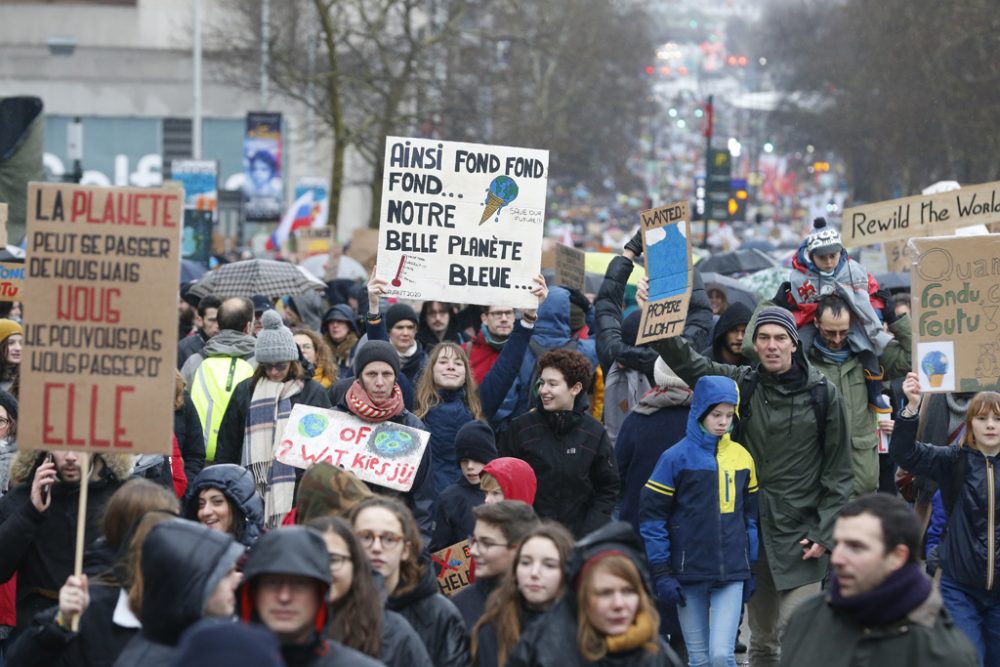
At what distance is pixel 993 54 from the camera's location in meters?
36.2

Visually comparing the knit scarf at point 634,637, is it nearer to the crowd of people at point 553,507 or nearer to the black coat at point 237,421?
the crowd of people at point 553,507

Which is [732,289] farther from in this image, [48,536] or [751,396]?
[48,536]

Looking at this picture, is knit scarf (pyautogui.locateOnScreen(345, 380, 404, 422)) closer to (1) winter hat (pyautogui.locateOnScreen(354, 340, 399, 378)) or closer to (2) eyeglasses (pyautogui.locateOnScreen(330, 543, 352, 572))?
(1) winter hat (pyautogui.locateOnScreen(354, 340, 399, 378))

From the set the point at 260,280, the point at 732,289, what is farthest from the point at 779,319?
the point at 260,280

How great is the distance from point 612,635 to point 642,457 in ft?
11.7

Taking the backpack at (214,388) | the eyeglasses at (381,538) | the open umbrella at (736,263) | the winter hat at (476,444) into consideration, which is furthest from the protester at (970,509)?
Answer: the open umbrella at (736,263)

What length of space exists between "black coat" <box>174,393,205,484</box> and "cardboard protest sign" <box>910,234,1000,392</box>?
3.45m

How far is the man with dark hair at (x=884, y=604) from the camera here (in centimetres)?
496

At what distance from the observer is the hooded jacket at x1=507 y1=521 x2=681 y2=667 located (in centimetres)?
527

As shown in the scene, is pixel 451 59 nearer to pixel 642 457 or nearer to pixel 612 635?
pixel 642 457

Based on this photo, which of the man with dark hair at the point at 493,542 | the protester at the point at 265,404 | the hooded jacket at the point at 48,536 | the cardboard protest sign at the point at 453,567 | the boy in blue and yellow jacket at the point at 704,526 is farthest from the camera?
the protester at the point at 265,404

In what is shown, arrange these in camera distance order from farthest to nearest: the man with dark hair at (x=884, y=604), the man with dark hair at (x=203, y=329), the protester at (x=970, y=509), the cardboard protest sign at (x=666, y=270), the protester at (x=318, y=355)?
the man with dark hair at (x=203, y=329) → the protester at (x=318, y=355) → the cardboard protest sign at (x=666, y=270) → the protester at (x=970, y=509) → the man with dark hair at (x=884, y=604)

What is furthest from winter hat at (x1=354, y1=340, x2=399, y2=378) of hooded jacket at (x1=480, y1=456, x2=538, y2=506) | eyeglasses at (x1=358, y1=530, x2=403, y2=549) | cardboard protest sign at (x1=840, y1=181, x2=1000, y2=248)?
cardboard protest sign at (x1=840, y1=181, x2=1000, y2=248)

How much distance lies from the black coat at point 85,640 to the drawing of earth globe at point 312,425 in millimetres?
2518
